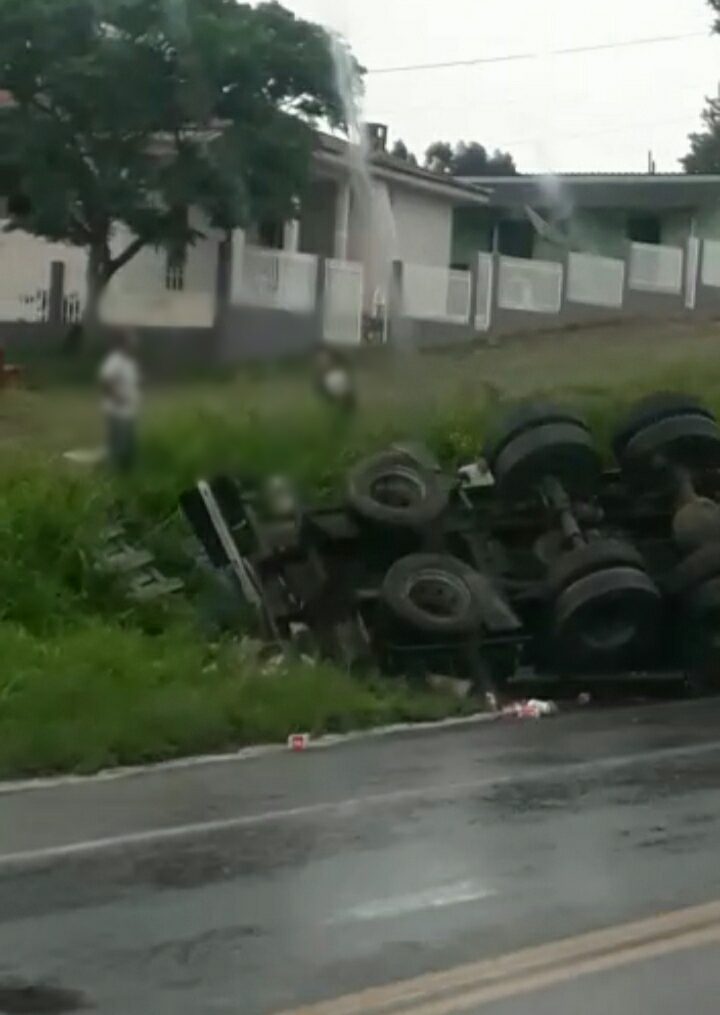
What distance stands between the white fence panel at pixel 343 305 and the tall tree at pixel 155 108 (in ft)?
3.63

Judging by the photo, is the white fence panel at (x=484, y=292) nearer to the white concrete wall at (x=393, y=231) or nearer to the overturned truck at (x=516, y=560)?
the white concrete wall at (x=393, y=231)

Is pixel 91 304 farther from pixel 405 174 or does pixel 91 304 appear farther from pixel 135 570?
pixel 135 570

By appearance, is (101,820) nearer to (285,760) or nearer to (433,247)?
(285,760)

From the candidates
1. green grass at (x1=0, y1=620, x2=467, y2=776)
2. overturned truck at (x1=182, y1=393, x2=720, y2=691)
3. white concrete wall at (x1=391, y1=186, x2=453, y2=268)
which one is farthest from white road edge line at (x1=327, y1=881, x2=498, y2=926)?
overturned truck at (x1=182, y1=393, x2=720, y2=691)


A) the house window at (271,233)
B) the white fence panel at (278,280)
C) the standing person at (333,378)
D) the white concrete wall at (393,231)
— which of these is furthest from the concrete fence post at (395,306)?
the standing person at (333,378)

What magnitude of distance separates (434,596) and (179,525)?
279 cm

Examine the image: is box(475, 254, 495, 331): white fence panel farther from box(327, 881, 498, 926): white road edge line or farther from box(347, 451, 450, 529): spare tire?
box(327, 881, 498, 926): white road edge line

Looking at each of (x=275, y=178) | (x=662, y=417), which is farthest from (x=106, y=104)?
(x=662, y=417)

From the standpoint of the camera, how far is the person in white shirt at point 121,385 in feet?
22.3

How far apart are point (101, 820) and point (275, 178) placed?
128 inches

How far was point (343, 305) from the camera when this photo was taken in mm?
8250

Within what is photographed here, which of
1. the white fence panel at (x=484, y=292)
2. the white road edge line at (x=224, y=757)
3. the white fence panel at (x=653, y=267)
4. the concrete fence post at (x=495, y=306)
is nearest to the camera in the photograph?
the white road edge line at (x=224, y=757)

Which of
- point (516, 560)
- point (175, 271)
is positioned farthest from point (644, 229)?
point (175, 271)

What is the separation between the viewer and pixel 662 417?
17828 millimetres
